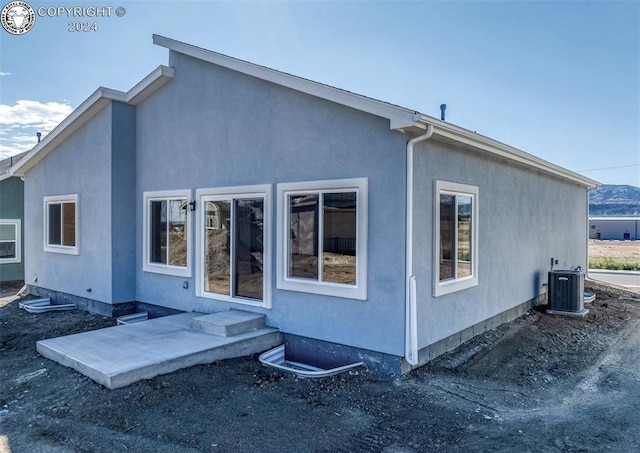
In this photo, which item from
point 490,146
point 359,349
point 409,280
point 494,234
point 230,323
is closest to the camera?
point 409,280

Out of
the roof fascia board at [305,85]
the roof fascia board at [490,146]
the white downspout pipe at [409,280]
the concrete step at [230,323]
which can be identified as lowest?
the concrete step at [230,323]

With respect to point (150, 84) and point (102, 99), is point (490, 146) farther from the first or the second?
point (102, 99)

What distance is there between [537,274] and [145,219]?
917 centimetres

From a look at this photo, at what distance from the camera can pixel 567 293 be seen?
9289mm

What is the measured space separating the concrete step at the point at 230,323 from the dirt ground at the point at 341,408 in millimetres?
564

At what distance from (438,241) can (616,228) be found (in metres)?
54.7

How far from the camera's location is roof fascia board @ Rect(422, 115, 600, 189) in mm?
5445

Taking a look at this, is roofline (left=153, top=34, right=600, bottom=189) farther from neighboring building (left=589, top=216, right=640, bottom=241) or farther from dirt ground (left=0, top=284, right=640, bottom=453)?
neighboring building (left=589, top=216, right=640, bottom=241)

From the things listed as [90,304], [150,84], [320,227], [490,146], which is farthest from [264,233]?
[90,304]

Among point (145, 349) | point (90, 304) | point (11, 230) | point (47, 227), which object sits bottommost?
point (90, 304)

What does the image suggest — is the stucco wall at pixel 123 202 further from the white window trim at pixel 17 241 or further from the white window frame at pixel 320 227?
the white window trim at pixel 17 241

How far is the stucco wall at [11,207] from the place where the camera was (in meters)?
14.1

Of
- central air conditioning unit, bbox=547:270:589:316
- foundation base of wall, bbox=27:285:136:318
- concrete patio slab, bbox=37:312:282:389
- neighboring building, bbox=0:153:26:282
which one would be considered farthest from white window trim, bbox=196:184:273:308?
neighboring building, bbox=0:153:26:282

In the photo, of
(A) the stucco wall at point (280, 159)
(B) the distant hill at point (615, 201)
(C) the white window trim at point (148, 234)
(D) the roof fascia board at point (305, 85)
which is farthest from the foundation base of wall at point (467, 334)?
(B) the distant hill at point (615, 201)
